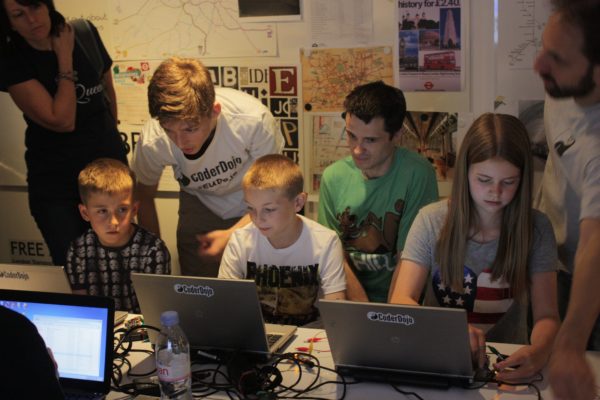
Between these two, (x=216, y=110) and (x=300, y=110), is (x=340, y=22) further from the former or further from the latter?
(x=216, y=110)

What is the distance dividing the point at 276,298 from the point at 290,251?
153 millimetres

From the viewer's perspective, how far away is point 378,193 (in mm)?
2447

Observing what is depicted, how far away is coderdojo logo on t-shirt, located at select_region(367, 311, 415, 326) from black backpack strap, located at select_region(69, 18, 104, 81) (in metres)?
1.85

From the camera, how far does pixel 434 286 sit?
2.03 meters

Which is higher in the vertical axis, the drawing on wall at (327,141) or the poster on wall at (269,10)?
the poster on wall at (269,10)

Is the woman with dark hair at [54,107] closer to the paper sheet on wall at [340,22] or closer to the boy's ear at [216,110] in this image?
the boy's ear at [216,110]

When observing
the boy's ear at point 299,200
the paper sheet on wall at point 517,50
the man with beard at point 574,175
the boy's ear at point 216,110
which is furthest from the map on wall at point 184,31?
the man with beard at point 574,175

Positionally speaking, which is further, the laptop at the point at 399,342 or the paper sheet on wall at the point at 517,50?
the paper sheet on wall at the point at 517,50

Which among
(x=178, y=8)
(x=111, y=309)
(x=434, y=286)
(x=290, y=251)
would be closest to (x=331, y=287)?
(x=290, y=251)

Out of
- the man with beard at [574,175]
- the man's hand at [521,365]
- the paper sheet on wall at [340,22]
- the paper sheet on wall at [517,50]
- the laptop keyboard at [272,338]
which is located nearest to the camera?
the man with beard at [574,175]

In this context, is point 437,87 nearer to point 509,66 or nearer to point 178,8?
point 509,66

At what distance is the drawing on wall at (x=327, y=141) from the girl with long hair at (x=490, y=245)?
1153mm

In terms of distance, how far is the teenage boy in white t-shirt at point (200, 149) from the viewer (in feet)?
7.67

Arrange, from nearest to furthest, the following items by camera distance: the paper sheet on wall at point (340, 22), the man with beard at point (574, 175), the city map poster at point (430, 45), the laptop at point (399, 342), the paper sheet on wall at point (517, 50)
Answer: the man with beard at point (574, 175) < the laptop at point (399, 342) < the paper sheet on wall at point (517, 50) < the city map poster at point (430, 45) < the paper sheet on wall at point (340, 22)
